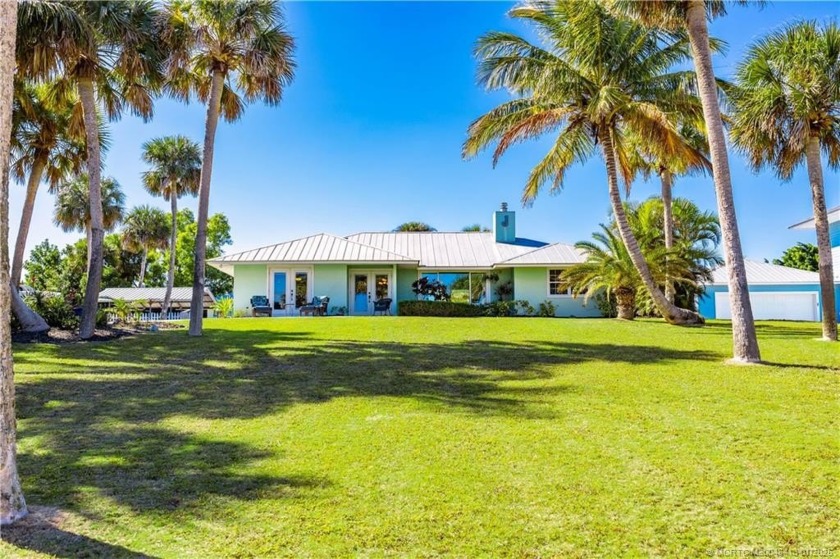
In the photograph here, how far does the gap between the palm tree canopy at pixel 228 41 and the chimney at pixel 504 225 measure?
53.1 ft

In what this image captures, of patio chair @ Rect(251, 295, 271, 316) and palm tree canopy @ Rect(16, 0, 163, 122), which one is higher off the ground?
palm tree canopy @ Rect(16, 0, 163, 122)

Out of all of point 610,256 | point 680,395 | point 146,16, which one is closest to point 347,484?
point 680,395

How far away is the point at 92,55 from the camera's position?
11.9 metres

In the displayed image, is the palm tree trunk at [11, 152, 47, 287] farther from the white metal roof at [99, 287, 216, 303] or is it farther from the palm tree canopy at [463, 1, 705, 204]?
the white metal roof at [99, 287, 216, 303]

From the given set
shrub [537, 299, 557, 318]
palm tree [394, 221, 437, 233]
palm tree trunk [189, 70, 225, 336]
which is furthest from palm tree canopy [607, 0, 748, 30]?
palm tree [394, 221, 437, 233]

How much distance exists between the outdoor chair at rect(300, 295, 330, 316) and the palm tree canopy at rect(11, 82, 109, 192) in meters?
9.72

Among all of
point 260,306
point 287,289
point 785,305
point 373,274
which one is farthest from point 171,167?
point 785,305

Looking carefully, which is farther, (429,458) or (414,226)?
(414,226)

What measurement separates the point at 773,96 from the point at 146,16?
1528 cm

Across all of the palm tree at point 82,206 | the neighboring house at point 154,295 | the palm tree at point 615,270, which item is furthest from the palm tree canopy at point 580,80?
the neighboring house at point 154,295

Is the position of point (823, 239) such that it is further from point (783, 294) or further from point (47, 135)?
point (47, 135)

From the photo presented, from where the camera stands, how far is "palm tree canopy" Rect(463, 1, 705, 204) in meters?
13.7

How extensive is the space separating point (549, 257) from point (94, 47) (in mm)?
18609

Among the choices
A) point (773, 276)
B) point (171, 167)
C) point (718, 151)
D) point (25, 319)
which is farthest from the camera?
point (171, 167)
